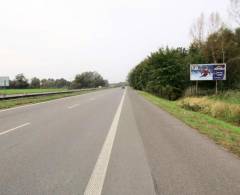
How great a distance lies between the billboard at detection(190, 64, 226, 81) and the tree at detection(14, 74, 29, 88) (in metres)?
107

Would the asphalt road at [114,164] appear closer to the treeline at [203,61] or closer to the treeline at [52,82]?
the treeline at [203,61]

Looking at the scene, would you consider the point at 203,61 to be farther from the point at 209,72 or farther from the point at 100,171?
the point at 100,171

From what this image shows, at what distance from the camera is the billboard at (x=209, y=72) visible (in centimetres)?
3672

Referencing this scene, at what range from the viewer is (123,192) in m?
4.02

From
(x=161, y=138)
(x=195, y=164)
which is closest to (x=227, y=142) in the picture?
(x=161, y=138)

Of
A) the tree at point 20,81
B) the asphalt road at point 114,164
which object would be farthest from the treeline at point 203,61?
the tree at point 20,81

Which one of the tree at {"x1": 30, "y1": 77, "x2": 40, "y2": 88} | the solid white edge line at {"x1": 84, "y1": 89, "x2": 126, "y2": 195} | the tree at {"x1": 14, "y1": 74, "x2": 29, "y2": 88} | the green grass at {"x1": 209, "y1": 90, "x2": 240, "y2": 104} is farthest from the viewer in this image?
the tree at {"x1": 30, "y1": 77, "x2": 40, "y2": 88}

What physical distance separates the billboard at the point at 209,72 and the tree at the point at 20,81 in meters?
107

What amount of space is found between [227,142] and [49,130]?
626 cm

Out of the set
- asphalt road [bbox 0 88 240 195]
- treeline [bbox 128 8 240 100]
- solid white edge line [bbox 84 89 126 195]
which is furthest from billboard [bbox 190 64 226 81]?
solid white edge line [bbox 84 89 126 195]

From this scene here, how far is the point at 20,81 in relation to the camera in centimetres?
12631

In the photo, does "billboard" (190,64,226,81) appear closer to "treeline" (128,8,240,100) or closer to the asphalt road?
"treeline" (128,8,240,100)

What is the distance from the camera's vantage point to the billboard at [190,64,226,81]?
120 feet

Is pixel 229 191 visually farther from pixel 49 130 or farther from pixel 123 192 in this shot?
pixel 49 130
